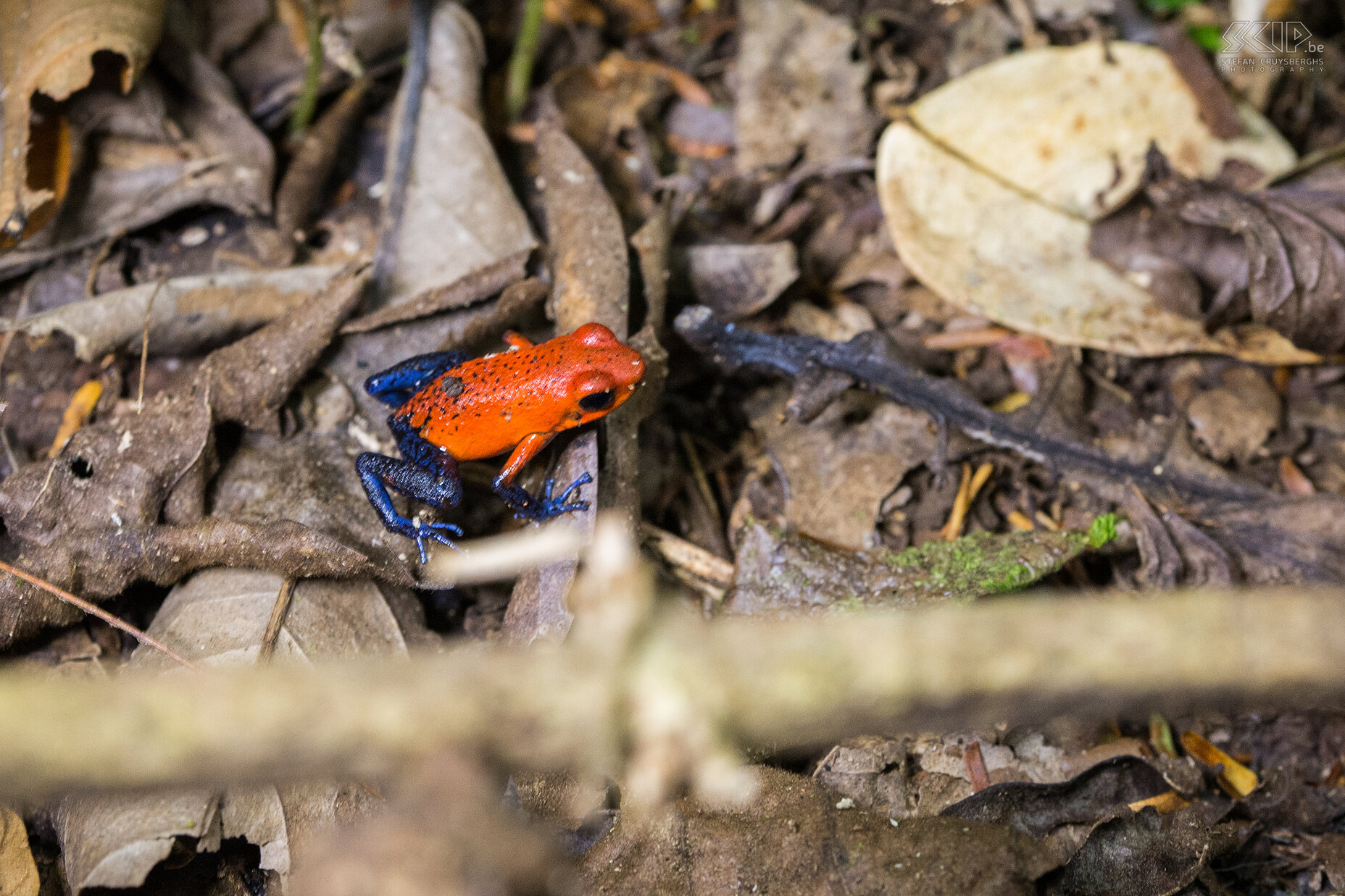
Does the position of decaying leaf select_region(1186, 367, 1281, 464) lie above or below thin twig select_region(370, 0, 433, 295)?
below

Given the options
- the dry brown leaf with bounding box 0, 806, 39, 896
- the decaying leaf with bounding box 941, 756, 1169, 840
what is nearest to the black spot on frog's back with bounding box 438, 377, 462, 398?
the dry brown leaf with bounding box 0, 806, 39, 896

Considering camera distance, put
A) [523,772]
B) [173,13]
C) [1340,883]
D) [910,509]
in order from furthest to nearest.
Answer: [173,13] < [910,509] < [1340,883] < [523,772]

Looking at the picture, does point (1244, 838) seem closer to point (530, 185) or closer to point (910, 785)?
point (910, 785)

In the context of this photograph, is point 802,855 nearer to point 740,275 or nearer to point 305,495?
point 305,495

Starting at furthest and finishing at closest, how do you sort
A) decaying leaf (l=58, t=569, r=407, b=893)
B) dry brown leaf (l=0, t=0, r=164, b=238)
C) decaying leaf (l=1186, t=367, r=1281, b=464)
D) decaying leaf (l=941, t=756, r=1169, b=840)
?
decaying leaf (l=1186, t=367, r=1281, b=464)
dry brown leaf (l=0, t=0, r=164, b=238)
decaying leaf (l=941, t=756, r=1169, b=840)
decaying leaf (l=58, t=569, r=407, b=893)

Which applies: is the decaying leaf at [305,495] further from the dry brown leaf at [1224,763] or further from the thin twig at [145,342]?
the dry brown leaf at [1224,763]

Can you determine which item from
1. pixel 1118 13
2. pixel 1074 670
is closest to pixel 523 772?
pixel 1074 670

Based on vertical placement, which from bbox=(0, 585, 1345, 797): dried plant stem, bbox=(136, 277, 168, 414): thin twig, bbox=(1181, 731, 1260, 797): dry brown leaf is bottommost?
bbox=(1181, 731, 1260, 797): dry brown leaf

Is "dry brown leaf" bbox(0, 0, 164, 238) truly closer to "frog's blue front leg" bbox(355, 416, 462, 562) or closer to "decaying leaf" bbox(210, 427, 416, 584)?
"decaying leaf" bbox(210, 427, 416, 584)
